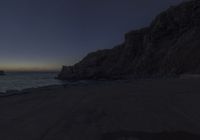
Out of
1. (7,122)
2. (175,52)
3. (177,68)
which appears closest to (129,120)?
(7,122)

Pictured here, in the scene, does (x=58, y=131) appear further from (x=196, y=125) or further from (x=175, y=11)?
(x=175, y=11)

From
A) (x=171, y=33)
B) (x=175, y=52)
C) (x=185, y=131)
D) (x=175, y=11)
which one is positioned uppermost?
(x=175, y=11)

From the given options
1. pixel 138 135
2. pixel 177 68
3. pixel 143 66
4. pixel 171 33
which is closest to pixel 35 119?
pixel 138 135

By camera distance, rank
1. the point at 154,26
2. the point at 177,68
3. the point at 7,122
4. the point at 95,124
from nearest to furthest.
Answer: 1. the point at 95,124
2. the point at 7,122
3. the point at 177,68
4. the point at 154,26

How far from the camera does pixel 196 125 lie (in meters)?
4.44

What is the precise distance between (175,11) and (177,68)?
33.1 metres

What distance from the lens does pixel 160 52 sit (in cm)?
6962

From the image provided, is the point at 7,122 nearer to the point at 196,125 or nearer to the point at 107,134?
the point at 107,134

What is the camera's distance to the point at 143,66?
239 ft

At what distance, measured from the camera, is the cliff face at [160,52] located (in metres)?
54.3

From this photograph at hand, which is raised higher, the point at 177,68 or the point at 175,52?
the point at 175,52

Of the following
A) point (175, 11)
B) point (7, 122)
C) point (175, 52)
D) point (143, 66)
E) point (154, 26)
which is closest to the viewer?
point (7, 122)

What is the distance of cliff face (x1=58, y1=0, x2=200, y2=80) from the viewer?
54.3 m

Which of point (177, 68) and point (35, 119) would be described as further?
point (177, 68)
